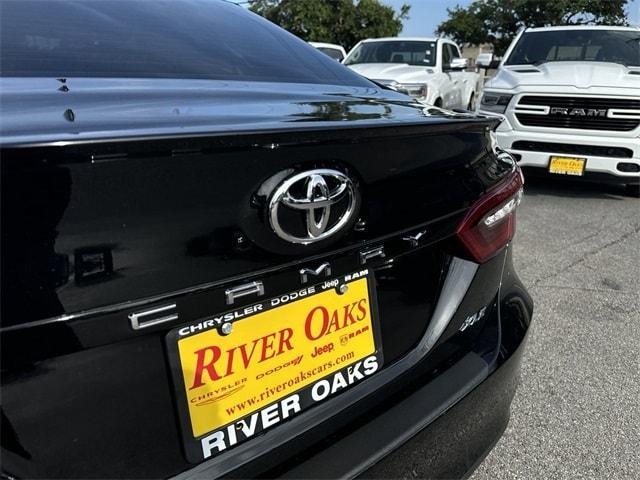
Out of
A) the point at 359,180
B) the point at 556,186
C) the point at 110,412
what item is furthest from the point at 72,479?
the point at 556,186

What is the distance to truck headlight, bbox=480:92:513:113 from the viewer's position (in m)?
5.75

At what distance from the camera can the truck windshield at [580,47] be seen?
6.07m

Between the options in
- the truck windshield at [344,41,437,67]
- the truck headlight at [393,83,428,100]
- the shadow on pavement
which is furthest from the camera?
the truck windshield at [344,41,437,67]

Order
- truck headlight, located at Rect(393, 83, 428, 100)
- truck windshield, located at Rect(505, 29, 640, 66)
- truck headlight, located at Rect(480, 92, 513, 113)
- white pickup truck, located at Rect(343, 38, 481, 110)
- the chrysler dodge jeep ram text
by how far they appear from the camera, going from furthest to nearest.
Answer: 1. white pickup truck, located at Rect(343, 38, 481, 110)
2. truck headlight, located at Rect(393, 83, 428, 100)
3. truck windshield, located at Rect(505, 29, 640, 66)
4. truck headlight, located at Rect(480, 92, 513, 113)
5. the chrysler dodge jeep ram text

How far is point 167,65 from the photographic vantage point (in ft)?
5.50

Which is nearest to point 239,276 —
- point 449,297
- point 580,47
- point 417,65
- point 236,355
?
point 236,355

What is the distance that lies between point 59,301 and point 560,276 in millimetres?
3463

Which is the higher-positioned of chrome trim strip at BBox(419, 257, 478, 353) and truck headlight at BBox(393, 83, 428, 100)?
truck headlight at BBox(393, 83, 428, 100)

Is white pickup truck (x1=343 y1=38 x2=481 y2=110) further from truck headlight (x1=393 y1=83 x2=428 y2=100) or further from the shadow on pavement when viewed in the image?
the shadow on pavement

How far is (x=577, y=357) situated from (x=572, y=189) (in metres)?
3.93

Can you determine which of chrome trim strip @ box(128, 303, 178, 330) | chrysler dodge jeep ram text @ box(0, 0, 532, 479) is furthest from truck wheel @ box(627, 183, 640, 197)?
chrome trim strip @ box(128, 303, 178, 330)

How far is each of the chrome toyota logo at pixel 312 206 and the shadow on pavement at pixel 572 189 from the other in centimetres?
527

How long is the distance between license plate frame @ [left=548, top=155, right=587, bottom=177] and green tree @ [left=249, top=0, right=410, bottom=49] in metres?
26.2

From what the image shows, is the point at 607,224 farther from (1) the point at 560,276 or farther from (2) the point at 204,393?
(2) the point at 204,393
